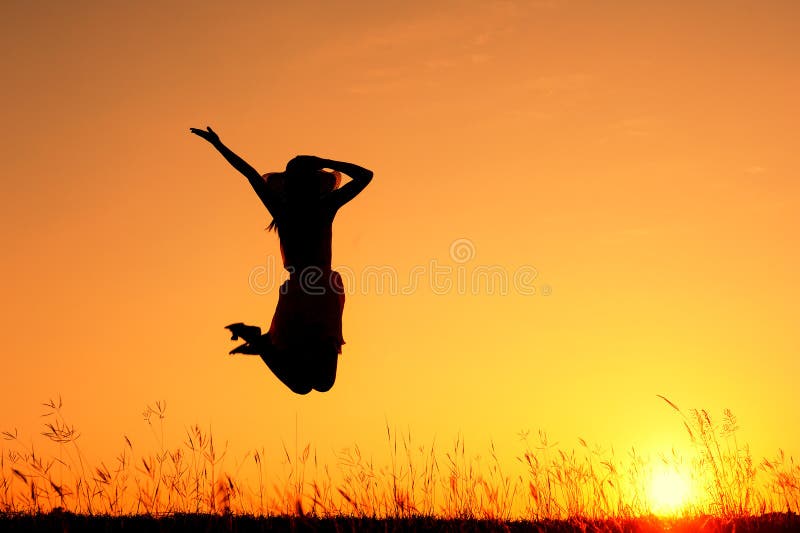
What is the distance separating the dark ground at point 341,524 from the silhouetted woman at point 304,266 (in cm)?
123

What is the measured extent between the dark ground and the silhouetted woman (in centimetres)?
123

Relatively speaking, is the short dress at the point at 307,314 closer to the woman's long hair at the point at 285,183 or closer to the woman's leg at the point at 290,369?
the woman's leg at the point at 290,369

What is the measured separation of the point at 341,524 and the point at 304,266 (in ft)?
7.51

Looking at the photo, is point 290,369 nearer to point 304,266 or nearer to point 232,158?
point 304,266

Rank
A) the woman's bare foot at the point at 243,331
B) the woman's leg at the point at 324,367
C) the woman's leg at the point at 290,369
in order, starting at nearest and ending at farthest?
the woman's bare foot at the point at 243,331 < the woman's leg at the point at 290,369 < the woman's leg at the point at 324,367

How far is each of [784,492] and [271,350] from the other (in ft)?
16.0

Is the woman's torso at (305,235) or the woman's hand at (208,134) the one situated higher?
the woman's hand at (208,134)

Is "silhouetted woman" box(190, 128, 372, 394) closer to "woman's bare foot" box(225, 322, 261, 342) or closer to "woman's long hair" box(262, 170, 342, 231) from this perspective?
"woman's long hair" box(262, 170, 342, 231)

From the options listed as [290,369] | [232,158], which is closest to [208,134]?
[232,158]

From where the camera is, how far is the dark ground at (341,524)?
7.05 metres

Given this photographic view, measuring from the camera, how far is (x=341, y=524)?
7758 mm

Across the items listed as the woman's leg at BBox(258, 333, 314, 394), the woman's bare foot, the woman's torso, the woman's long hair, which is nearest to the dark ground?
the woman's leg at BBox(258, 333, 314, 394)

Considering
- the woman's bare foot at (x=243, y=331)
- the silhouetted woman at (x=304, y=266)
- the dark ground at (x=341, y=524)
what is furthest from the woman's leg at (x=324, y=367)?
the dark ground at (x=341, y=524)

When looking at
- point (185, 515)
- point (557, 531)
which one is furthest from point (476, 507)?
point (185, 515)
